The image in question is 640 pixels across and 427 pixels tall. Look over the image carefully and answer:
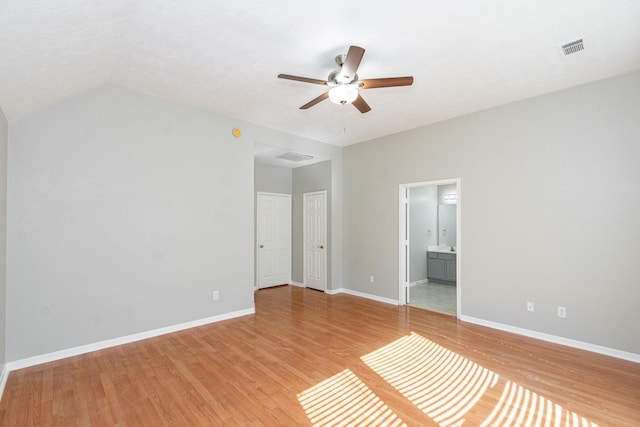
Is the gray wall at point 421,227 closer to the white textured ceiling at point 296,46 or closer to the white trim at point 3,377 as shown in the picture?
the white textured ceiling at point 296,46

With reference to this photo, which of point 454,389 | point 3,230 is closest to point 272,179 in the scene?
point 3,230

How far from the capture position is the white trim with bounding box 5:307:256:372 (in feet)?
9.46

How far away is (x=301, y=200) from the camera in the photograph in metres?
6.69

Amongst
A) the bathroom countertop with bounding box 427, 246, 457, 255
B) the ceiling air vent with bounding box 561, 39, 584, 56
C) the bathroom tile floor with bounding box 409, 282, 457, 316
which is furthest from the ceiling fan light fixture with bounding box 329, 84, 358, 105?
the bathroom countertop with bounding box 427, 246, 457, 255

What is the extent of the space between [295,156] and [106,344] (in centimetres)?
404

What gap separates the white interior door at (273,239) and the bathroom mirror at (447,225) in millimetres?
3698

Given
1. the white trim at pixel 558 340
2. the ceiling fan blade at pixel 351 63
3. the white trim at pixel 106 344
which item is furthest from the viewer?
the white trim at pixel 558 340

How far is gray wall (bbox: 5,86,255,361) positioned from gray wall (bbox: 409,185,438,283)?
12.1 feet

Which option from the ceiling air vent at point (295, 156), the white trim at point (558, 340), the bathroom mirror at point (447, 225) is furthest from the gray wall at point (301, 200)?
the bathroom mirror at point (447, 225)

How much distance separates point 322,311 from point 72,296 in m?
3.22

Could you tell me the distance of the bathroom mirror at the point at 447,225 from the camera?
696 centimetres

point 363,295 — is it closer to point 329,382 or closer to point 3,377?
point 329,382

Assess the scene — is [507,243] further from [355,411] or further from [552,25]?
[355,411]

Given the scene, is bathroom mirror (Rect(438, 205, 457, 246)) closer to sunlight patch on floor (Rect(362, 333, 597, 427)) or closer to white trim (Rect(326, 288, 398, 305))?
white trim (Rect(326, 288, 398, 305))
